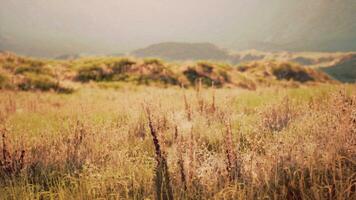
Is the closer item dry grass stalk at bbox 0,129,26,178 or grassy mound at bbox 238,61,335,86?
dry grass stalk at bbox 0,129,26,178

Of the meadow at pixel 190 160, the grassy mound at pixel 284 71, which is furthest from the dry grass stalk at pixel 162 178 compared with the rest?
the grassy mound at pixel 284 71

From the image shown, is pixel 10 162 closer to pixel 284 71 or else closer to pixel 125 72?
pixel 125 72

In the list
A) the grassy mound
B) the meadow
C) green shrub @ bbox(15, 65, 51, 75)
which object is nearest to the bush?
the grassy mound

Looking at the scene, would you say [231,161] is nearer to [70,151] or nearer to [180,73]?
[70,151]

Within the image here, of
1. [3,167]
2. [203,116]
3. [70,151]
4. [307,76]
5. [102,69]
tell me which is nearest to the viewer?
[3,167]

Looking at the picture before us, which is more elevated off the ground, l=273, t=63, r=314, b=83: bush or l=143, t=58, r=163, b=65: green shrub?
l=143, t=58, r=163, b=65: green shrub

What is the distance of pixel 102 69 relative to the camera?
1330 inches

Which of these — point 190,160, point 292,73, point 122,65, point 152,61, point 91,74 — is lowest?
point 292,73

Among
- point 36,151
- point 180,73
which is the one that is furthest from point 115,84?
point 36,151

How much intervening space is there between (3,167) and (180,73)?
29619mm

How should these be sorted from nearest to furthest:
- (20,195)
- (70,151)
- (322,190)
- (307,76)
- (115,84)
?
(322,190)
(20,195)
(70,151)
(115,84)
(307,76)

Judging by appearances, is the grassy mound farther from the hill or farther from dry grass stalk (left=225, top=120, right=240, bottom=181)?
dry grass stalk (left=225, top=120, right=240, bottom=181)

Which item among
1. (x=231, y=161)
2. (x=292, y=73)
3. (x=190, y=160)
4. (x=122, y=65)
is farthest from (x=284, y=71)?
(x=190, y=160)

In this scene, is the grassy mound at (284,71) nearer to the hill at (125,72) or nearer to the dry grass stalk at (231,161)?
the hill at (125,72)
